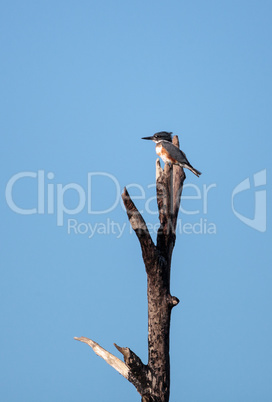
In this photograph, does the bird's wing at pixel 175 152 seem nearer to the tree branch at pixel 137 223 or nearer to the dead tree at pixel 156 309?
the dead tree at pixel 156 309

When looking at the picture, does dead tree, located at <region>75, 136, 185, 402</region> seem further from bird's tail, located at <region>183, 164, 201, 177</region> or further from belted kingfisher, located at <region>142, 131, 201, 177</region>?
bird's tail, located at <region>183, 164, 201, 177</region>

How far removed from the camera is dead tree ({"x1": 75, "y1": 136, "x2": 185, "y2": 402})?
9453 millimetres

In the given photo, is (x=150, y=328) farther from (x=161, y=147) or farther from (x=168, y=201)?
(x=161, y=147)

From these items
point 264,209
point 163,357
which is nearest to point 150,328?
point 163,357

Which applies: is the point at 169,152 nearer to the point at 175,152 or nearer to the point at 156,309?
the point at 175,152

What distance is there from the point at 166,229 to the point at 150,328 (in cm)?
175

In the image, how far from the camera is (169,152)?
38.2 feet

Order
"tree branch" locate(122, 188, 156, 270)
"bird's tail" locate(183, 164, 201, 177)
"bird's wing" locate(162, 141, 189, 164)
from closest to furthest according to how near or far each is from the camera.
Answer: "tree branch" locate(122, 188, 156, 270) → "bird's wing" locate(162, 141, 189, 164) → "bird's tail" locate(183, 164, 201, 177)

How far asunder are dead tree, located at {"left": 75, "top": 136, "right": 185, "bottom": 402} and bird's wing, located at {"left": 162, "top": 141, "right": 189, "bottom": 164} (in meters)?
1.36

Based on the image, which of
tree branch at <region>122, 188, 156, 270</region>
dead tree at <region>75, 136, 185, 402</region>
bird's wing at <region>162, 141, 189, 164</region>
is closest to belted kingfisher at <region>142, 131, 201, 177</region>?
bird's wing at <region>162, 141, 189, 164</region>

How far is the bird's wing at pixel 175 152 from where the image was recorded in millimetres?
11633

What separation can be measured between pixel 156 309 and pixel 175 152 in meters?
3.42

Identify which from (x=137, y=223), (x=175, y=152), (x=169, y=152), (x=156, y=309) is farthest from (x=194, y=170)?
(x=156, y=309)

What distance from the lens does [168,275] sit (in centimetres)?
1003
